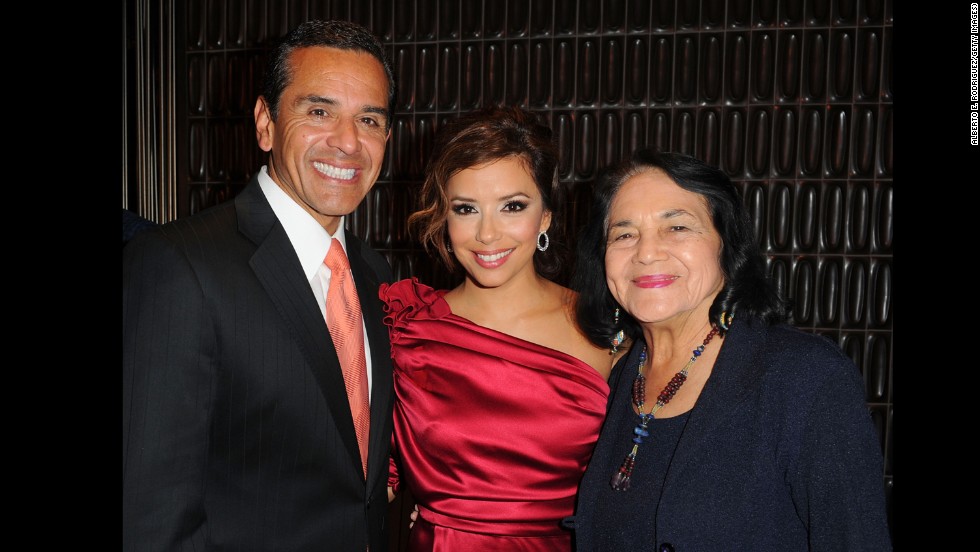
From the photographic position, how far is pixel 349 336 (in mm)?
1524

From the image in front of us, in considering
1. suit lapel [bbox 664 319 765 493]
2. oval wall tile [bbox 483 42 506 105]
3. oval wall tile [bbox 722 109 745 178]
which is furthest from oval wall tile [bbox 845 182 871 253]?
suit lapel [bbox 664 319 765 493]

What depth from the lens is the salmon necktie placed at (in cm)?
150

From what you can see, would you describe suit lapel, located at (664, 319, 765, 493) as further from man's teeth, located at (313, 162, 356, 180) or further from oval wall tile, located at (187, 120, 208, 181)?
oval wall tile, located at (187, 120, 208, 181)

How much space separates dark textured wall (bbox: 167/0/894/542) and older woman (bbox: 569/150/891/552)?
2.35m

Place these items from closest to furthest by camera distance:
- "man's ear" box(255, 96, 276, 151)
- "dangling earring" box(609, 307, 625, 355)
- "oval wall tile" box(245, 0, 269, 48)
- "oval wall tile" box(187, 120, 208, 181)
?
"man's ear" box(255, 96, 276, 151)
"dangling earring" box(609, 307, 625, 355)
"oval wall tile" box(245, 0, 269, 48)
"oval wall tile" box(187, 120, 208, 181)

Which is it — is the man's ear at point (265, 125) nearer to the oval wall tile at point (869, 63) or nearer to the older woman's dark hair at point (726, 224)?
the older woman's dark hair at point (726, 224)

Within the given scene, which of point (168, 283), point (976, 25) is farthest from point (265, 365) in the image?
point (976, 25)

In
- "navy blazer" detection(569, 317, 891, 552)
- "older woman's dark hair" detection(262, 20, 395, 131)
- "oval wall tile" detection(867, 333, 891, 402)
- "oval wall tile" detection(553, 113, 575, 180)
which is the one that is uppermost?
"oval wall tile" detection(553, 113, 575, 180)

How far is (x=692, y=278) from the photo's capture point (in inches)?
59.3

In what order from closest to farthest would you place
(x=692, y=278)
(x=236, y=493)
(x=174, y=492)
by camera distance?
1. (x=174, y=492)
2. (x=236, y=493)
3. (x=692, y=278)

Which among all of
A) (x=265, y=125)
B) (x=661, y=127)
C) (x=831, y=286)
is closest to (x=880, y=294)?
(x=831, y=286)

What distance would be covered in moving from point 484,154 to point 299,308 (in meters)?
0.75
